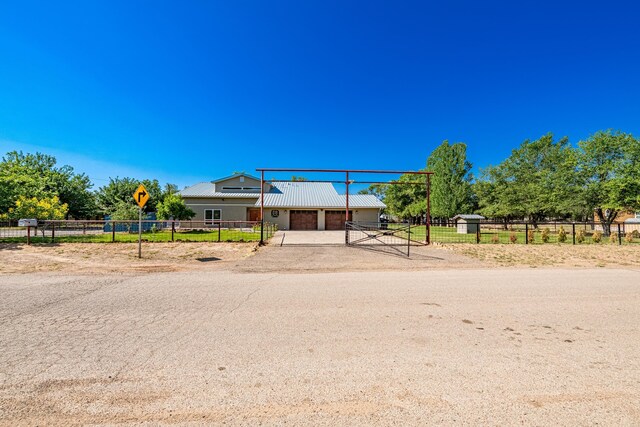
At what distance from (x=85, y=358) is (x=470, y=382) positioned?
386 cm

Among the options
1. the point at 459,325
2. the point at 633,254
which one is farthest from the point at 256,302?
the point at 633,254

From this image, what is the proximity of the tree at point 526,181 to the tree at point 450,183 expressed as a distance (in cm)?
345

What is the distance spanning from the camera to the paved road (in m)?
2.12

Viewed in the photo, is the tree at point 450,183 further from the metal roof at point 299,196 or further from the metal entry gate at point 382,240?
the metal entry gate at point 382,240

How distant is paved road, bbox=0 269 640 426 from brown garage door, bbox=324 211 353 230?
22.7m

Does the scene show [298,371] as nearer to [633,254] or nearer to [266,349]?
[266,349]

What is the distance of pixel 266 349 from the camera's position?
3.11 meters

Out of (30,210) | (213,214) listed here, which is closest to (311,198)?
(213,214)

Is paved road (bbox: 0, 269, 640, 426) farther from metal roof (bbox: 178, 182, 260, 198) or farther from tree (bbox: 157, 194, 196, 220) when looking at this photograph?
metal roof (bbox: 178, 182, 260, 198)

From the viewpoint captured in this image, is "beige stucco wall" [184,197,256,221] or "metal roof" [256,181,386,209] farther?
"beige stucco wall" [184,197,256,221]

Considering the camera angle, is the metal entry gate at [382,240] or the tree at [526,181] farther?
the tree at [526,181]

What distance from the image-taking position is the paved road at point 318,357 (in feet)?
6.97

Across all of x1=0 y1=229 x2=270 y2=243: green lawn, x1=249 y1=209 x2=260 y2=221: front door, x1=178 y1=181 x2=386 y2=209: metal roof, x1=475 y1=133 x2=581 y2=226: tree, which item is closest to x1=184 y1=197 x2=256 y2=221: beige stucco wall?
x1=249 y1=209 x2=260 y2=221: front door

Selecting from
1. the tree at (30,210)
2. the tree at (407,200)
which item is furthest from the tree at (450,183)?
the tree at (30,210)
